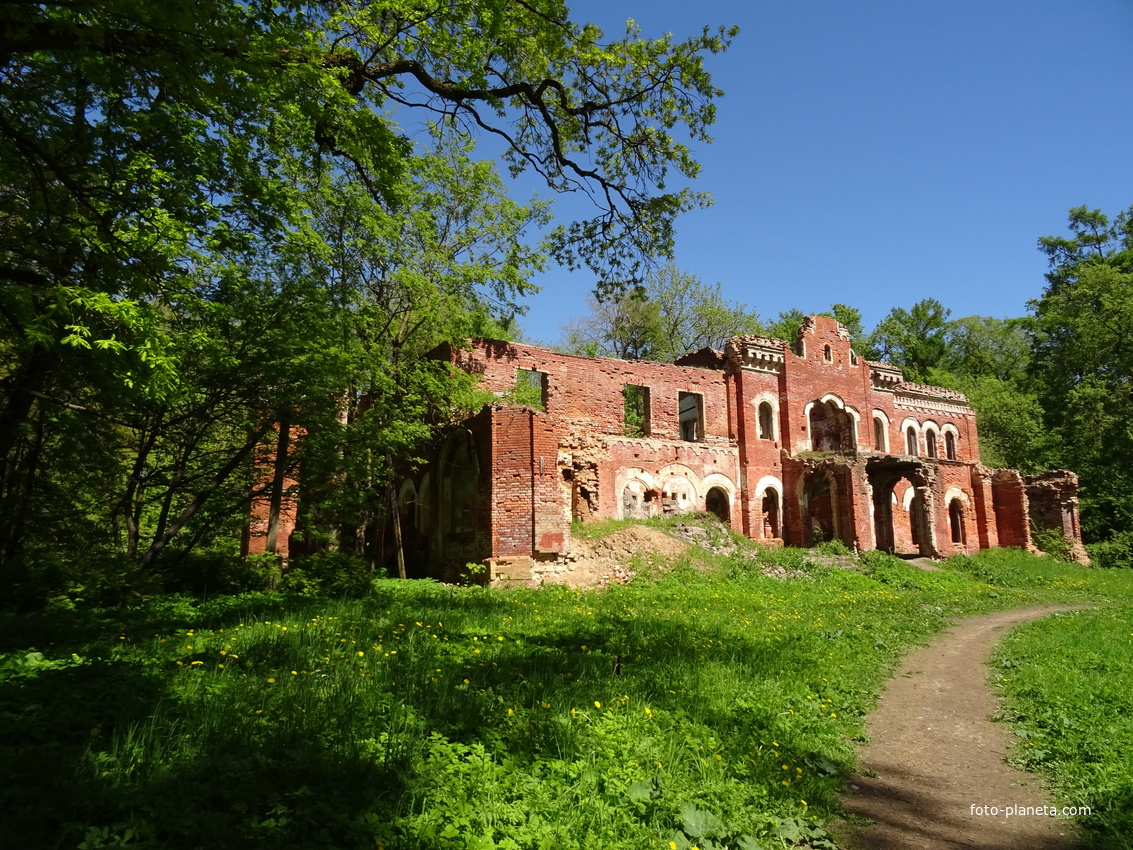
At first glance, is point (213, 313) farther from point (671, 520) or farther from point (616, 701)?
point (671, 520)

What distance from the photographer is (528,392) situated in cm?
2233

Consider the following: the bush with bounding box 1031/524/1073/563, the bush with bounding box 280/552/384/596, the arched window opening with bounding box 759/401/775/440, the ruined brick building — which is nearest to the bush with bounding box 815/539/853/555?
the ruined brick building

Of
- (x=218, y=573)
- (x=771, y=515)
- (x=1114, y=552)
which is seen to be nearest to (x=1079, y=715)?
(x=218, y=573)

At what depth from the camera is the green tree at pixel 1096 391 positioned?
32.9 metres

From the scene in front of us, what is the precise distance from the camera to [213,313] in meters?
9.36

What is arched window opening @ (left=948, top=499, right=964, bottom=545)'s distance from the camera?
98.7ft

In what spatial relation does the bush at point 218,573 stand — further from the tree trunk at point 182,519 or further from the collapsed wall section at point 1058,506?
the collapsed wall section at point 1058,506

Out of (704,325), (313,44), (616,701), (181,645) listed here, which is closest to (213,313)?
(313,44)

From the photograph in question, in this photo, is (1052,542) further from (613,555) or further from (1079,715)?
(1079,715)

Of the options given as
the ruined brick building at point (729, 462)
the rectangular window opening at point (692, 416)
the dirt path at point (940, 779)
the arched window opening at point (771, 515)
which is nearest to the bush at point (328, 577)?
the ruined brick building at point (729, 462)

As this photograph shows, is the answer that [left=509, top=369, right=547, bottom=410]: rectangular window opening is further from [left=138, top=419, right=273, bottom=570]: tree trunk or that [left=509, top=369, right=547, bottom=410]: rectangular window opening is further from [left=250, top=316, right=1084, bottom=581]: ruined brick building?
[left=138, top=419, right=273, bottom=570]: tree trunk

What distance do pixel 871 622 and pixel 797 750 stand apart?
802cm

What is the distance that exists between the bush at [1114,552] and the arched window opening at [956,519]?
16.6 ft

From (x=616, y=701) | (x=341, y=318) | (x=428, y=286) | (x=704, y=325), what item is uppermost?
(x=704, y=325)
